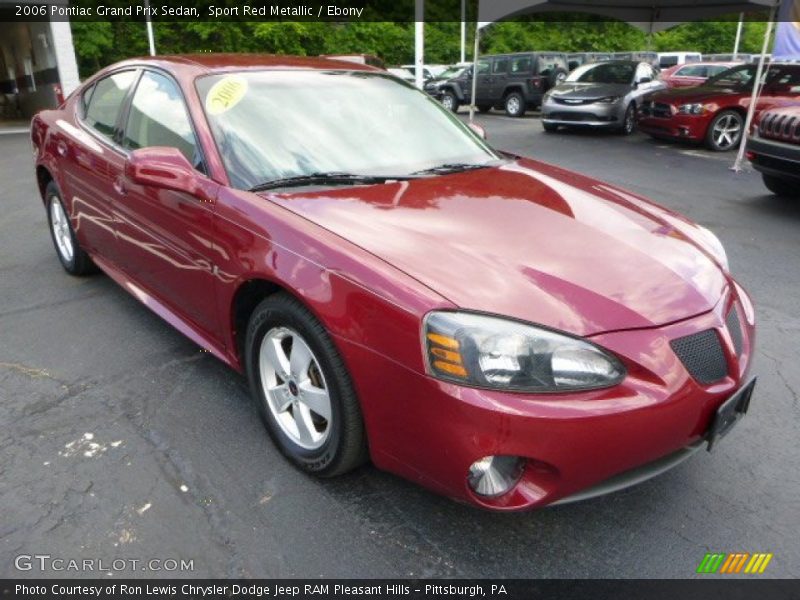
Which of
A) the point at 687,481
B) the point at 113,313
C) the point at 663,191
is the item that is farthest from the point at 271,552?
the point at 663,191

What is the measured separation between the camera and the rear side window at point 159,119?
2.92 meters

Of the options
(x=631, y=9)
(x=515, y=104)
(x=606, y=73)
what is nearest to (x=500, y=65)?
(x=515, y=104)

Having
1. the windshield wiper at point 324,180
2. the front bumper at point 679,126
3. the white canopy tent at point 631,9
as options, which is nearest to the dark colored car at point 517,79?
the white canopy tent at point 631,9

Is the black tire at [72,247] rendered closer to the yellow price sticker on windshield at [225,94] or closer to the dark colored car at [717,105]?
the yellow price sticker on windshield at [225,94]

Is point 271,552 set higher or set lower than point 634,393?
lower

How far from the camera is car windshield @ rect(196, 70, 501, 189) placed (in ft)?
9.01

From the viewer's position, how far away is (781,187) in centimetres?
741

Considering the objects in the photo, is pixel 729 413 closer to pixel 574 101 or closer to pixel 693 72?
pixel 574 101

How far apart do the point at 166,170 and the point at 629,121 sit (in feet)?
41.3

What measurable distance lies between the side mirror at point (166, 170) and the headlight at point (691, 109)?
10337 mm

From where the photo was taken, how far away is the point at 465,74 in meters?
20.3

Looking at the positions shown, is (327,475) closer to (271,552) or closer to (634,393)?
(271,552)

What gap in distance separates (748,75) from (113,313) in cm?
1148

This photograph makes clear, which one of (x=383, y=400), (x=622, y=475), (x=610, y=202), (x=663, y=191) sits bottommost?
(x=663, y=191)
